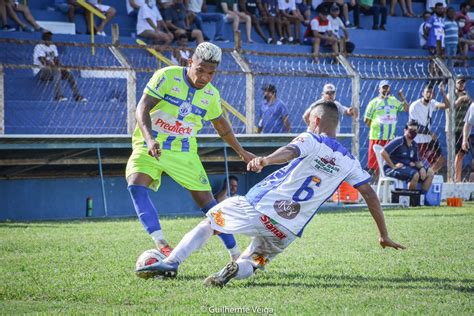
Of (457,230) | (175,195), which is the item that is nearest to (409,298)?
(457,230)

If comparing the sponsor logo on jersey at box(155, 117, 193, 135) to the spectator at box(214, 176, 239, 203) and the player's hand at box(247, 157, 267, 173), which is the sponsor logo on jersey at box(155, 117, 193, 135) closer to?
the player's hand at box(247, 157, 267, 173)

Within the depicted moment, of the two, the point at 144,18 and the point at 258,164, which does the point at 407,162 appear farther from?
the point at 258,164

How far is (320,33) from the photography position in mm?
24219

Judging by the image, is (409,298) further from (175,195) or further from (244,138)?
(175,195)

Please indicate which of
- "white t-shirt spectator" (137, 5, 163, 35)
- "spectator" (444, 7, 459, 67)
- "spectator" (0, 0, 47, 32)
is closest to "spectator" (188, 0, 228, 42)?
"white t-shirt spectator" (137, 5, 163, 35)

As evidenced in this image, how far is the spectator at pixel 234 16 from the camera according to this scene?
2331 centimetres

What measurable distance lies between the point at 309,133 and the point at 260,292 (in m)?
1.22

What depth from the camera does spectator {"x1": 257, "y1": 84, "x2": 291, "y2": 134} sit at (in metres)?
18.3

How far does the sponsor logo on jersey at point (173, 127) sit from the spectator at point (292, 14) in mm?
15917

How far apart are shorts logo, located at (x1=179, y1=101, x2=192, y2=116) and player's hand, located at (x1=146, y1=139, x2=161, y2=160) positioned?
665 millimetres

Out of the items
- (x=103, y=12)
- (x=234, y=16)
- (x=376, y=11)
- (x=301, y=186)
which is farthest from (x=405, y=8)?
(x=301, y=186)

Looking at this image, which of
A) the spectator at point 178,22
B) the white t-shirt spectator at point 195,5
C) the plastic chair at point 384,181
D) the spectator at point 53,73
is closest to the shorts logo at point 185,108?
the spectator at point 53,73

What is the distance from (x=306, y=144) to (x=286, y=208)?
0.52 metres

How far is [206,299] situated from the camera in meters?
6.52
